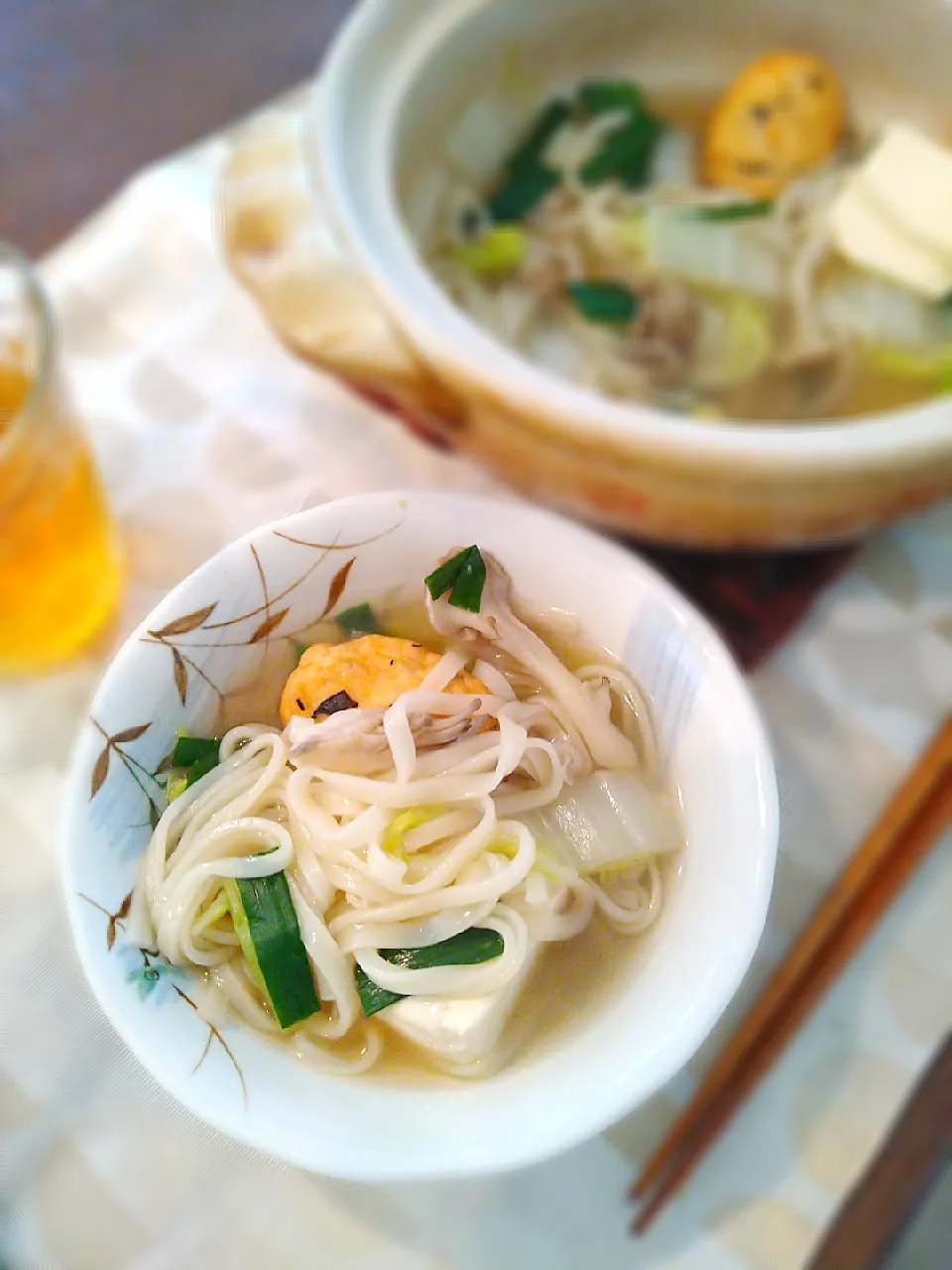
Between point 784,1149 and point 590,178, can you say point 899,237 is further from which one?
point 784,1149

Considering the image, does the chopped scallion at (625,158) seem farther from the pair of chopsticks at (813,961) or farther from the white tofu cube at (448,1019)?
the white tofu cube at (448,1019)

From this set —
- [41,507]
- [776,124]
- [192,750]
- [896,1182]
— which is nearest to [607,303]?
[776,124]

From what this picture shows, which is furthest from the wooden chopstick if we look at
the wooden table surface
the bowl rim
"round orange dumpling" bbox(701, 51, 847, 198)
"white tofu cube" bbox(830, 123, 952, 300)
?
the wooden table surface

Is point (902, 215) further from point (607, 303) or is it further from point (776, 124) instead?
point (607, 303)

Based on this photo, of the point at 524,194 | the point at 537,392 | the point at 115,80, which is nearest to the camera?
the point at 537,392

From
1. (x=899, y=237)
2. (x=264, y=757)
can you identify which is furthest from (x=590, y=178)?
(x=264, y=757)

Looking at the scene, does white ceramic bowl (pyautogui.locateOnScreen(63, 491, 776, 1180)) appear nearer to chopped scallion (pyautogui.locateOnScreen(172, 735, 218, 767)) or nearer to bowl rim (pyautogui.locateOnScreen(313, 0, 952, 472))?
chopped scallion (pyautogui.locateOnScreen(172, 735, 218, 767))

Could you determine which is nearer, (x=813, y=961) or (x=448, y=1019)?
(x=448, y=1019)

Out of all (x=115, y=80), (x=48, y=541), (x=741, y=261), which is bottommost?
(x=48, y=541)
